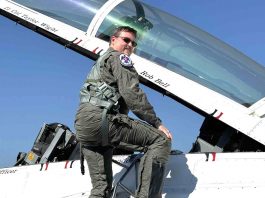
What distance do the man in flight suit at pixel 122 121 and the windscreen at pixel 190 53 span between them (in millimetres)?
1267

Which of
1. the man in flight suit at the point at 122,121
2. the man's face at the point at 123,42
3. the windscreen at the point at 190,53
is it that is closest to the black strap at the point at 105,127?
the man in flight suit at the point at 122,121

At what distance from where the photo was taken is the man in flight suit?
12.9 feet

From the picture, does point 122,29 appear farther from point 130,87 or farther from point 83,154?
point 83,154

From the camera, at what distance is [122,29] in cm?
427

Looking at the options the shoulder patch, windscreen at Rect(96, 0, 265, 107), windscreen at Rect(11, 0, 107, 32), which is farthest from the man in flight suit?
windscreen at Rect(11, 0, 107, 32)

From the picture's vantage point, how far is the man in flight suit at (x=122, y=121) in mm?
3932

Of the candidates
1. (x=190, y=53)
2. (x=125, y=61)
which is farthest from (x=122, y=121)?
(x=190, y=53)

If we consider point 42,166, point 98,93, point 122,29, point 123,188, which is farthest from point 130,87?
point 42,166

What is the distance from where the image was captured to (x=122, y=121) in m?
3.98

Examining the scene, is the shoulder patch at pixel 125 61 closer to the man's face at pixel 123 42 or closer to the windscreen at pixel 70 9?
the man's face at pixel 123 42

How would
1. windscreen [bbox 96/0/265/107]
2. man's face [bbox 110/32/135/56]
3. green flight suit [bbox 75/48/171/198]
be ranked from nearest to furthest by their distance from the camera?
green flight suit [bbox 75/48/171/198] < man's face [bbox 110/32/135/56] < windscreen [bbox 96/0/265/107]

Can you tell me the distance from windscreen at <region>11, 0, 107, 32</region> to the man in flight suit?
5.96ft

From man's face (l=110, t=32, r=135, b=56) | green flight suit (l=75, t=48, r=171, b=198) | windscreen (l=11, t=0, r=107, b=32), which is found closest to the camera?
green flight suit (l=75, t=48, r=171, b=198)

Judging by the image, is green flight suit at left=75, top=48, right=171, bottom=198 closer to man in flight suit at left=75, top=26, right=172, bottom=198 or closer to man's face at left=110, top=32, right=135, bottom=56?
man in flight suit at left=75, top=26, right=172, bottom=198
